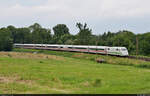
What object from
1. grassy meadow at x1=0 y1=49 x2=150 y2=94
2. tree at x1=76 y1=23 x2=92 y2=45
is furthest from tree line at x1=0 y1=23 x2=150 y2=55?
grassy meadow at x1=0 y1=49 x2=150 y2=94

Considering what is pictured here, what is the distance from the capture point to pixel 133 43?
84750 millimetres

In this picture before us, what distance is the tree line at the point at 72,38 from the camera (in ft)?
258

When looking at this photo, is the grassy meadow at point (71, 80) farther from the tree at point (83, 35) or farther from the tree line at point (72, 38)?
the tree at point (83, 35)

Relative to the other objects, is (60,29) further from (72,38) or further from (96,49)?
(96,49)

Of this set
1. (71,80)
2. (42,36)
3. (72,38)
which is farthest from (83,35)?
(71,80)

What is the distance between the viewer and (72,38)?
12988cm

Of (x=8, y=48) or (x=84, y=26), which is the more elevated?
(x=84, y=26)

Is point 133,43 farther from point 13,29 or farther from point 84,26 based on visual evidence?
point 13,29

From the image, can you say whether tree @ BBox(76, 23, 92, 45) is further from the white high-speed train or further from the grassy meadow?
the grassy meadow

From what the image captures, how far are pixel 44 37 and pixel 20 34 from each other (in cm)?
1480

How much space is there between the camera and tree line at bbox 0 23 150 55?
78762 millimetres

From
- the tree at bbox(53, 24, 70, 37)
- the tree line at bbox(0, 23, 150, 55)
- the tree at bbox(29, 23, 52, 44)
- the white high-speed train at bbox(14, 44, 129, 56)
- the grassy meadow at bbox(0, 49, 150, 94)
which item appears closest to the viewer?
the grassy meadow at bbox(0, 49, 150, 94)

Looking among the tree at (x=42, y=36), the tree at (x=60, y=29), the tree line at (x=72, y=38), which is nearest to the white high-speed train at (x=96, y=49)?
the tree line at (x=72, y=38)

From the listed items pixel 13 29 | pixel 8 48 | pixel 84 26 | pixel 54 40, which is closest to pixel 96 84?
pixel 8 48
